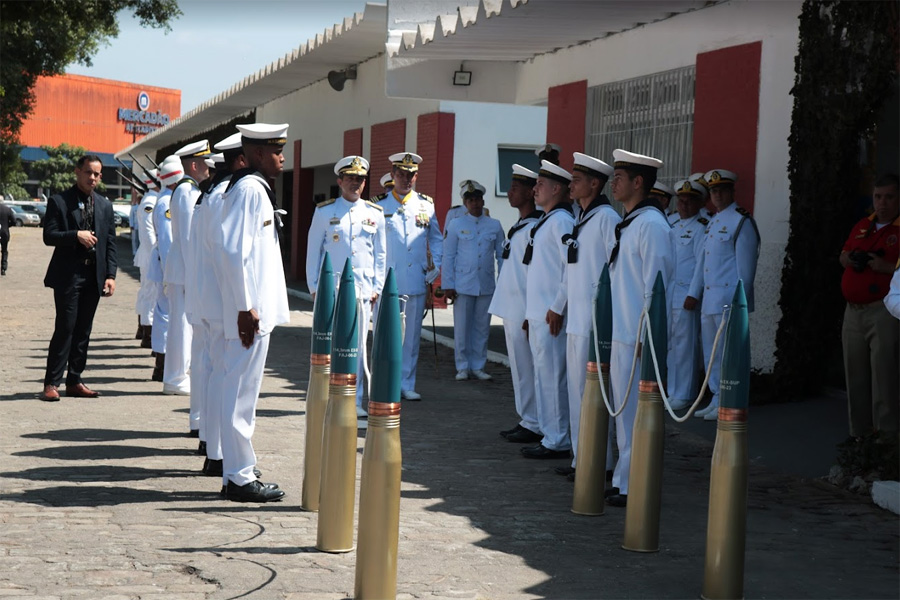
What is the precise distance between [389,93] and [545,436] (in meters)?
10.1

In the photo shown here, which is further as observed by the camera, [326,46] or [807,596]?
[326,46]

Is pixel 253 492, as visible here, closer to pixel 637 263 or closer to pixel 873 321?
pixel 637 263

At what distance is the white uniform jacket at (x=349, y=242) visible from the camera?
1038 cm

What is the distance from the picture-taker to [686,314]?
38.3 feet

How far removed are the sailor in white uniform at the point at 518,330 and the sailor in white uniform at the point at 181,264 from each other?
2555mm

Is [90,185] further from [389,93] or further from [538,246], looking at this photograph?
[389,93]

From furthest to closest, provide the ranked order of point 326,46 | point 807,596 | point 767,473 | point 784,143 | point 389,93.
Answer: point 326,46, point 389,93, point 784,143, point 767,473, point 807,596

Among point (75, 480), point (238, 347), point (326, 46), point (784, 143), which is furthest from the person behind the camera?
point (326, 46)

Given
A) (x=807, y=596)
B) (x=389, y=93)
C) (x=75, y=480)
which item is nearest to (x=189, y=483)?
(x=75, y=480)

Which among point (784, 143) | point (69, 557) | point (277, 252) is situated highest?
point (784, 143)

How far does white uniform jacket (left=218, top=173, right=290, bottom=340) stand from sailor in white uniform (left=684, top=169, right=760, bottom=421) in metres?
4.89

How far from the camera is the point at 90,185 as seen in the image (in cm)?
1100

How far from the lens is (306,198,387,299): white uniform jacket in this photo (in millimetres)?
10375

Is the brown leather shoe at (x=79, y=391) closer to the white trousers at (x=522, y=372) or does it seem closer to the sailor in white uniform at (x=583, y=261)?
the white trousers at (x=522, y=372)
